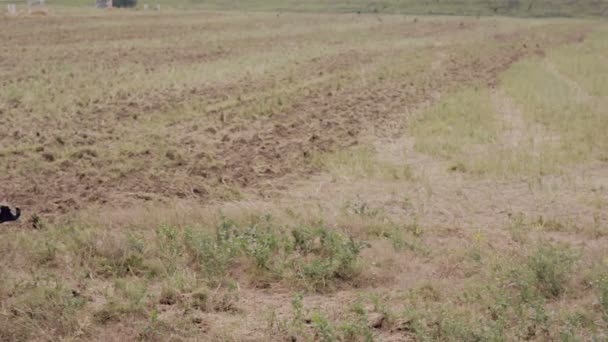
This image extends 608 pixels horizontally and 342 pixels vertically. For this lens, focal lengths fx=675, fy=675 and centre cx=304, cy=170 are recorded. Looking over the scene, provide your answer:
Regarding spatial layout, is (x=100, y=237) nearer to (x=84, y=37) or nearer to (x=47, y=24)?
(x=84, y=37)

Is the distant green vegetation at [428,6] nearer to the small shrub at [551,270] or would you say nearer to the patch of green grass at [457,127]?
the patch of green grass at [457,127]

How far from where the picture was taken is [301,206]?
393 inches

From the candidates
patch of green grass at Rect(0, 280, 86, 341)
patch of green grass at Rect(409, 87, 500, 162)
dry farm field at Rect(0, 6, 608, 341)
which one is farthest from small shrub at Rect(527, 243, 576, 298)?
patch of green grass at Rect(409, 87, 500, 162)

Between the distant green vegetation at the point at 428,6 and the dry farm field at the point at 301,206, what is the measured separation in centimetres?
5995

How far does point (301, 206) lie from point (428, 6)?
81.0 metres

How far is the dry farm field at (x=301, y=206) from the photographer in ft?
20.2

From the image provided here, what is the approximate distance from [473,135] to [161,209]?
7945 millimetres

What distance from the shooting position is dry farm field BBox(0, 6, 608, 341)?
6145 mm

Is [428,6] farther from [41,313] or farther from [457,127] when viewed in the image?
[41,313]

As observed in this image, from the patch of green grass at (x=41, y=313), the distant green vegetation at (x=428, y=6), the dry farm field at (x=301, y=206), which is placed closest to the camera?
the patch of green grass at (x=41, y=313)

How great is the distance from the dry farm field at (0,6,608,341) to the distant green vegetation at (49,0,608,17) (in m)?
59.9

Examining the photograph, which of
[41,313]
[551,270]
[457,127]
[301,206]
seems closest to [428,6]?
[457,127]

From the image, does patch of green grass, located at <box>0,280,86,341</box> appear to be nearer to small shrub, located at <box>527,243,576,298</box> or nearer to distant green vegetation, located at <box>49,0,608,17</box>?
small shrub, located at <box>527,243,576,298</box>

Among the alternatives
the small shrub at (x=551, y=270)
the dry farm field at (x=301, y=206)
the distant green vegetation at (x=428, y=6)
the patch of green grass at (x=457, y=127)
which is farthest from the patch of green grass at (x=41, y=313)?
the distant green vegetation at (x=428, y=6)
